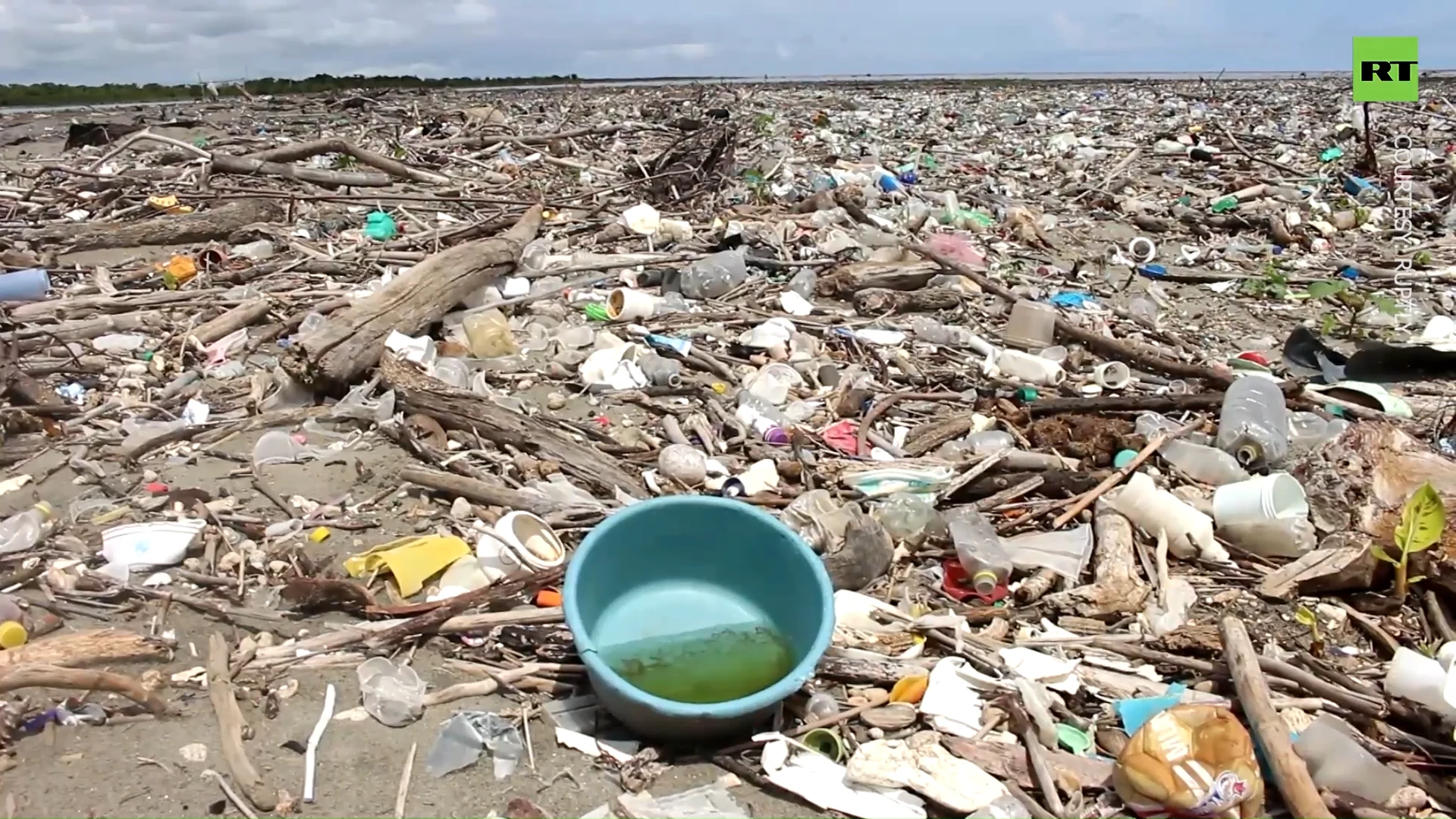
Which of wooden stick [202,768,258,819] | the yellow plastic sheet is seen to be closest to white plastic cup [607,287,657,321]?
the yellow plastic sheet

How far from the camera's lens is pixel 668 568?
2832 millimetres

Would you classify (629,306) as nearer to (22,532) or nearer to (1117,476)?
(1117,476)

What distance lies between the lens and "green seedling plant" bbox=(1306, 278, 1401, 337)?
5.73 metres

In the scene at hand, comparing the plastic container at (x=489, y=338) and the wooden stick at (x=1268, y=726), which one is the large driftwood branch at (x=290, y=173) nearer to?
the plastic container at (x=489, y=338)

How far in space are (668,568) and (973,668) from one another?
0.94 metres

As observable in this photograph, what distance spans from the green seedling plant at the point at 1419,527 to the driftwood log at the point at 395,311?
4096mm

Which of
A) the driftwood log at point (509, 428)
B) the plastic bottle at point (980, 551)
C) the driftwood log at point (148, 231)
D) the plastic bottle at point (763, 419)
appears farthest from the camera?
the driftwood log at point (148, 231)

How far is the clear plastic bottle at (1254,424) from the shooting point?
3834 millimetres

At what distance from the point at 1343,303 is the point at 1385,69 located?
4358 mm

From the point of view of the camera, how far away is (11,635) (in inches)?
100

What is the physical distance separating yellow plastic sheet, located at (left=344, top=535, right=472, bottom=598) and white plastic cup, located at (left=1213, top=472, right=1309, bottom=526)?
8.84ft

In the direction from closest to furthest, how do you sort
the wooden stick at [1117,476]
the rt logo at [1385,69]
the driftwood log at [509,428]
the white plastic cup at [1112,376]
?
the wooden stick at [1117,476]
the driftwood log at [509,428]
the white plastic cup at [1112,376]
the rt logo at [1385,69]

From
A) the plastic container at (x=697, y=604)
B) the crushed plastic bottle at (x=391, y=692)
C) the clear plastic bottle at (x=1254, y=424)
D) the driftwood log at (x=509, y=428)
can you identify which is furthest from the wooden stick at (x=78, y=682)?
the clear plastic bottle at (x=1254, y=424)

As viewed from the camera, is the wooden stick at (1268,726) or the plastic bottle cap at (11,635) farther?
the plastic bottle cap at (11,635)
